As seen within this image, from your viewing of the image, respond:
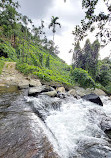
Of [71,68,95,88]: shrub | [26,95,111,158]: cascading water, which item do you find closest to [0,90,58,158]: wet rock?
[26,95,111,158]: cascading water

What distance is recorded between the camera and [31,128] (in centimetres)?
222

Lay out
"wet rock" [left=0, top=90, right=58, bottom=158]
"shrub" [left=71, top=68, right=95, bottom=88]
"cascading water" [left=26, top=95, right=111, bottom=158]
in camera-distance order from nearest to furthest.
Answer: "wet rock" [left=0, top=90, right=58, bottom=158]
"cascading water" [left=26, top=95, right=111, bottom=158]
"shrub" [left=71, top=68, right=95, bottom=88]

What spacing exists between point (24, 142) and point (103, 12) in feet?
12.6

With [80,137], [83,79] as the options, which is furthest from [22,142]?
[83,79]

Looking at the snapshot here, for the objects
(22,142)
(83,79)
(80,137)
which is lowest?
(80,137)

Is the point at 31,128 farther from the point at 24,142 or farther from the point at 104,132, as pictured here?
the point at 104,132

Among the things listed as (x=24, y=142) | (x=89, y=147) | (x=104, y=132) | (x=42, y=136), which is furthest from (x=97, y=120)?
A: (x=24, y=142)

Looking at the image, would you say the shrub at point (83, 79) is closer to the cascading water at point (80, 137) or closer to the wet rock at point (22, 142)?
the cascading water at point (80, 137)

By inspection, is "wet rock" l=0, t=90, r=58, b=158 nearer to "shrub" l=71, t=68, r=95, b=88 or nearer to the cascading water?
the cascading water

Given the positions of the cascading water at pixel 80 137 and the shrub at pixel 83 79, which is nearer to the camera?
the cascading water at pixel 80 137

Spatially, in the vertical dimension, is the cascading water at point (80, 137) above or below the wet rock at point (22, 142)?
below

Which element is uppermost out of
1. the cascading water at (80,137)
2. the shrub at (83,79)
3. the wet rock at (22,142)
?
the shrub at (83,79)

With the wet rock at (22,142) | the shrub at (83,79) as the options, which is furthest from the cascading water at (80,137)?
the shrub at (83,79)

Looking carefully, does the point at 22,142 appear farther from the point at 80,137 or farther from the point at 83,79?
the point at 83,79
